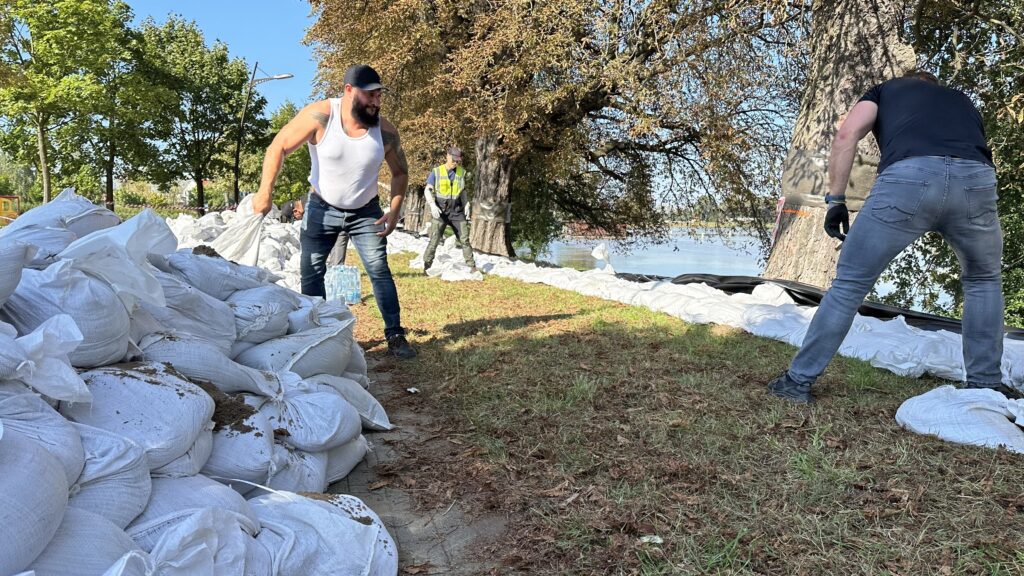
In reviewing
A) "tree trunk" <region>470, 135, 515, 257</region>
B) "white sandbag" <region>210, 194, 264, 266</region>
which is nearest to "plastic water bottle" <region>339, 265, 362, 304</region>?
"white sandbag" <region>210, 194, 264, 266</region>

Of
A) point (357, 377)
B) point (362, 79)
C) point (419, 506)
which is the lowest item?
point (419, 506)

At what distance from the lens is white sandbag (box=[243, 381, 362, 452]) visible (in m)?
2.31

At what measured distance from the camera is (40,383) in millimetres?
1554

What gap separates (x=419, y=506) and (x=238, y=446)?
2.26 feet

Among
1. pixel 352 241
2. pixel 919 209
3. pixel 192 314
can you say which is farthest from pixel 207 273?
pixel 919 209

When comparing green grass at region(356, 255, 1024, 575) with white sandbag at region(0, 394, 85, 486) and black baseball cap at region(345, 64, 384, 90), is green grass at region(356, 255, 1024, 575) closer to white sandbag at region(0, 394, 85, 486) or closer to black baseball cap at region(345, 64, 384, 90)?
white sandbag at region(0, 394, 85, 486)

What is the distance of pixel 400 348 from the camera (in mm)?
4602

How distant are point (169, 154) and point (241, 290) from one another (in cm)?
3714

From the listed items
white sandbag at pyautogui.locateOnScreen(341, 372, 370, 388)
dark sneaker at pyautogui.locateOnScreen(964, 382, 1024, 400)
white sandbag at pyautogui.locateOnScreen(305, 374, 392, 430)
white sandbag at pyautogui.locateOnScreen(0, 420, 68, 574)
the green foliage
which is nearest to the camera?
white sandbag at pyautogui.locateOnScreen(0, 420, 68, 574)

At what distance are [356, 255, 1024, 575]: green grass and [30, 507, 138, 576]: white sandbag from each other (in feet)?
3.40

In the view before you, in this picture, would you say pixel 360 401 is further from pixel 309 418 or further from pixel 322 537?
pixel 322 537

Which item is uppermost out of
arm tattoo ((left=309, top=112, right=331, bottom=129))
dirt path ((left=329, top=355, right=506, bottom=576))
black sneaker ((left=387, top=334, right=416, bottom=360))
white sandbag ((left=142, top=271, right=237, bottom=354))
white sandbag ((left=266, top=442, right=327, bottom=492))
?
arm tattoo ((left=309, top=112, right=331, bottom=129))

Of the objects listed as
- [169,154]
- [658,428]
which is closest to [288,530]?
[658,428]

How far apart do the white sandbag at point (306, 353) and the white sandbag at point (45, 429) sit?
4.02 feet
